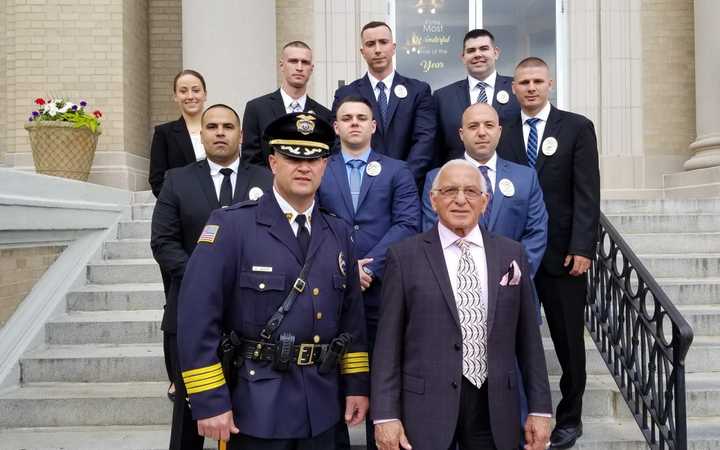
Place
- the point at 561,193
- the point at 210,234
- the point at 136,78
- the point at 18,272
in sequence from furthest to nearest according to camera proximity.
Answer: the point at 136,78 → the point at 18,272 → the point at 561,193 → the point at 210,234

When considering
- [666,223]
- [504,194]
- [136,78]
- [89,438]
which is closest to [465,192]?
[504,194]

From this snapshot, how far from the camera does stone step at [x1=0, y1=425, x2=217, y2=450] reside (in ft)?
13.3

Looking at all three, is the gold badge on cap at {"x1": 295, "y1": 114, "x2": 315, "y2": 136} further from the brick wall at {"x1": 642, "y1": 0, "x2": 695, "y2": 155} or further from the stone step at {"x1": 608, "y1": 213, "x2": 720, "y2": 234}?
the brick wall at {"x1": 642, "y1": 0, "x2": 695, "y2": 155}

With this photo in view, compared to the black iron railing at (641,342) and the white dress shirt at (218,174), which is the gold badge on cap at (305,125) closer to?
the white dress shirt at (218,174)

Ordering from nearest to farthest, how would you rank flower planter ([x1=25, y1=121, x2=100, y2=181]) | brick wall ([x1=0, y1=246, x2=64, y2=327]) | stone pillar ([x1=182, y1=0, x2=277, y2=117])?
brick wall ([x1=0, y1=246, x2=64, y2=327]) → flower planter ([x1=25, y1=121, x2=100, y2=181]) → stone pillar ([x1=182, y1=0, x2=277, y2=117])

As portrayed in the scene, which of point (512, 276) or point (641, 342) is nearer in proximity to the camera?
point (512, 276)

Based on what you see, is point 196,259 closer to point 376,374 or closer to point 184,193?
point 376,374

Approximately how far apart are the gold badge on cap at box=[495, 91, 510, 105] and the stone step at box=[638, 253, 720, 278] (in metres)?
2.73

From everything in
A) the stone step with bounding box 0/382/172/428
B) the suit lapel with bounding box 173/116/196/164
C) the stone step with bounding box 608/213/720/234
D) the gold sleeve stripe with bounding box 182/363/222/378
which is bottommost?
the stone step with bounding box 0/382/172/428

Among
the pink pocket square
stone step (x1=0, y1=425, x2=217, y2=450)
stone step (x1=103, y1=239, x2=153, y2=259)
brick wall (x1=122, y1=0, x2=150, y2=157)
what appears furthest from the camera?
brick wall (x1=122, y1=0, x2=150, y2=157)

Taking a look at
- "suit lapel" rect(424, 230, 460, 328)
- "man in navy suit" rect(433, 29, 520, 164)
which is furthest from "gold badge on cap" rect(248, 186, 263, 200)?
"man in navy suit" rect(433, 29, 520, 164)

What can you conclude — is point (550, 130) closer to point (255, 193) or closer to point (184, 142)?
point (255, 193)

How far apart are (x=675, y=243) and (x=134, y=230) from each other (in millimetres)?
5390

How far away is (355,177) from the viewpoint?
3.44 m
